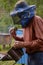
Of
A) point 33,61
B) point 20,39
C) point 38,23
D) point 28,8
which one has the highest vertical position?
point 28,8

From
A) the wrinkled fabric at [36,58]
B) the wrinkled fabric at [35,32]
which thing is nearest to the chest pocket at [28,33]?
the wrinkled fabric at [35,32]

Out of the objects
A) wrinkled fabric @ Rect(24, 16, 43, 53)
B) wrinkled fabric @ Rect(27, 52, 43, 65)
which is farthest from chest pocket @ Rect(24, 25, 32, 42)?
wrinkled fabric @ Rect(27, 52, 43, 65)

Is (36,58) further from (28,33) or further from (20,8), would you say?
(20,8)

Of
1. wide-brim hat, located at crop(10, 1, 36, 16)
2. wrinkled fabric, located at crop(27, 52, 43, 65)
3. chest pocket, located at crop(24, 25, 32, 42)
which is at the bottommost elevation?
wrinkled fabric, located at crop(27, 52, 43, 65)

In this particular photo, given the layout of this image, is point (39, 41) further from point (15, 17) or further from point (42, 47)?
point (15, 17)

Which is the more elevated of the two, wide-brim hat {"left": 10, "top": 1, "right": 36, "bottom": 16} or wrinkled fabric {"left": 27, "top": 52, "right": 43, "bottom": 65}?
wide-brim hat {"left": 10, "top": 1, "right": 36, "bottom": 16}

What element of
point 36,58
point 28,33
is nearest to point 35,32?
point 28,33

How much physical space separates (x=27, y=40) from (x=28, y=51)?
17cm

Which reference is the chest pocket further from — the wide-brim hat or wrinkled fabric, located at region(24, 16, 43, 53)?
the wide-brim hat

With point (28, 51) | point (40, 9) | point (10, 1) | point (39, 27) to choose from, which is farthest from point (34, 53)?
point (10, 1)

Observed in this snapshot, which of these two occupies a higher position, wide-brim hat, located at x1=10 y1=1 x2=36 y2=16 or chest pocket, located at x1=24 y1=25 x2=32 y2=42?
wide-brim hat, located at x1=10 y1=1 x2=36 y2=16

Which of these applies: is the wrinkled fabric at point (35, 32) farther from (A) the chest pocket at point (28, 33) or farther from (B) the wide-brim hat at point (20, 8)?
(B) the wide-brim hat at point (20, 8)

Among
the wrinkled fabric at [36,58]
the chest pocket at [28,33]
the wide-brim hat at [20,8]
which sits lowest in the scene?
the wrinkled fabric at [36,58]

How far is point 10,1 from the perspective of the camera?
7531 millimetres
